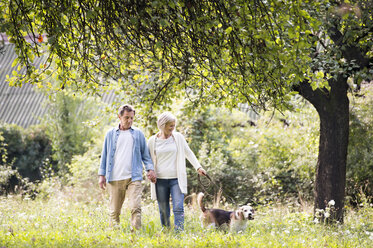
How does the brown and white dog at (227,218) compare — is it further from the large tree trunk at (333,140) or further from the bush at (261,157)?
the bush at (261,157)

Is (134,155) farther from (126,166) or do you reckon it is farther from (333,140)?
(333,140)

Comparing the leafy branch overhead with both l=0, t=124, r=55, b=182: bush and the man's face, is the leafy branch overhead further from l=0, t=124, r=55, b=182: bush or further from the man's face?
l=0, t=124, r=55, b=182: bush

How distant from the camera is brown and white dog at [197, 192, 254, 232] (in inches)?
272

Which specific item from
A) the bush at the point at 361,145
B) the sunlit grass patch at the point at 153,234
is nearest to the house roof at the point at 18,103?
the sunlit grass patch at the point at 153,234

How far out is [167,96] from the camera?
8.16 meters

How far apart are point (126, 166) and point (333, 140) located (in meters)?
3.58

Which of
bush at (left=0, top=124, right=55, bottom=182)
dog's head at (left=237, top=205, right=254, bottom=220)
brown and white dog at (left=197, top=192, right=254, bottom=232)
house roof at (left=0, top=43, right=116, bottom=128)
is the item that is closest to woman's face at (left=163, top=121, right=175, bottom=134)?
brown and white dog at (left=197, top=192, right=254, bottom=232)

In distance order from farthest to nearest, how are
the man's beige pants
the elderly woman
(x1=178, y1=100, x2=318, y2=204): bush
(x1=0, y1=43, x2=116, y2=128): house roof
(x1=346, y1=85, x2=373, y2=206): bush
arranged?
(x1=0, y1=43, x2=116, y2=128): house roof, (x1=178, y1=100, x2=318, y2=204): bush, (x1=346, y1=85, x2=373, y2=206): bush, the elderly woman, the man's beige pants

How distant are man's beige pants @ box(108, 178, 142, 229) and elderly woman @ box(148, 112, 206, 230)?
0.37 m

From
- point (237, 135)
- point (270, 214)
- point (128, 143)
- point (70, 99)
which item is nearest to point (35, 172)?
point (70, 99)

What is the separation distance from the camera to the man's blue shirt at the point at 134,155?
22.1ft

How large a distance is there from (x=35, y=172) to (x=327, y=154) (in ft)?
40.2

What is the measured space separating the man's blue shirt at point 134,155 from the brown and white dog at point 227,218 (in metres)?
0.98

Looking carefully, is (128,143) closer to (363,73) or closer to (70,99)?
(363,73)
